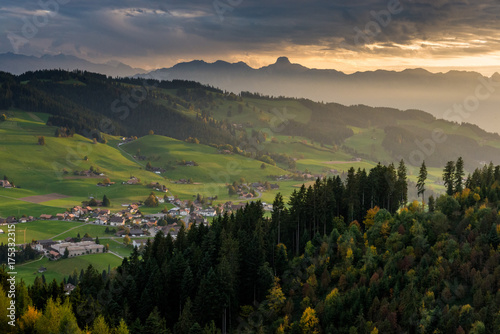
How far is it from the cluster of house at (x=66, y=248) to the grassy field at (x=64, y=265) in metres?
2.95

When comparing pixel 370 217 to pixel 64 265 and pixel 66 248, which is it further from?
pixel 66 248

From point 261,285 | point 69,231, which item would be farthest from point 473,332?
point 69,231

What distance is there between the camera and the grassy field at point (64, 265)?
126537 mm

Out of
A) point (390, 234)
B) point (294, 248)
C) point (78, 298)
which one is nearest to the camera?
point (78, 298)

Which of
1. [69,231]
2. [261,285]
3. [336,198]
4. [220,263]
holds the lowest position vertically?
[69,231]

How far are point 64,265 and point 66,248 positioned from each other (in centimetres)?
843

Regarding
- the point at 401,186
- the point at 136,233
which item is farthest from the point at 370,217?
the point at 136,233

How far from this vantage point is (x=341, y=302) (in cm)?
6191

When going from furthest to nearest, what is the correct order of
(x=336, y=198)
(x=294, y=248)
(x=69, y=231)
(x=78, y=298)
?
(x=69, y=231) < (x=336, y=198) < (x=294, y=248) < (x=78, y=298)

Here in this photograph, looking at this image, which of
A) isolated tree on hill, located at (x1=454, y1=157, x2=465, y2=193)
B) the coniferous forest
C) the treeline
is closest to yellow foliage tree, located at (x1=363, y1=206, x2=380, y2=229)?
the coniferous forest

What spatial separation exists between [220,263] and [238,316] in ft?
33.8

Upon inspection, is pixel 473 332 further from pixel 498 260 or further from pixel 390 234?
pixel 390 234

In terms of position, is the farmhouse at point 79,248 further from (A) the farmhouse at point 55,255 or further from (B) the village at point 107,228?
(A) the farmhouse at point 55,255

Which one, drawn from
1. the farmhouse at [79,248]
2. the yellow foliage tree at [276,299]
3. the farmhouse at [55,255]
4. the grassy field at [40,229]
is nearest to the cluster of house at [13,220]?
the grassy field at [40,229]
